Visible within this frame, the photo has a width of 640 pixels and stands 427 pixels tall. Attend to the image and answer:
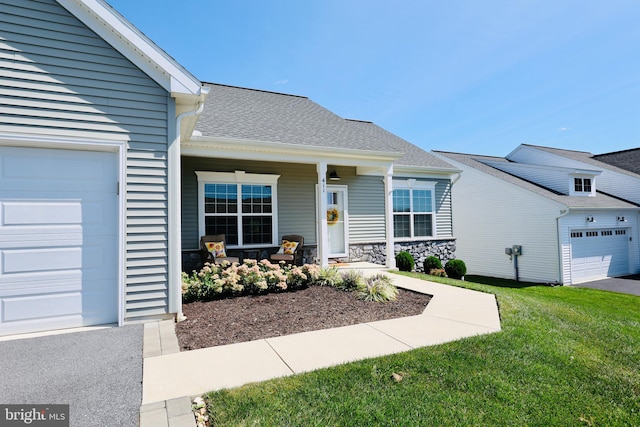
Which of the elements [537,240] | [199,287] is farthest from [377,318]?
[537,240]

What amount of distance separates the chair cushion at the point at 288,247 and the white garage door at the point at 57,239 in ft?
15.3

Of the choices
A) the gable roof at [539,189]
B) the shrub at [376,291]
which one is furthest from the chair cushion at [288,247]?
the gable roof at [539,189]

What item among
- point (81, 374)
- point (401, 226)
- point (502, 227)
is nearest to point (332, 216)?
point (401, 226)

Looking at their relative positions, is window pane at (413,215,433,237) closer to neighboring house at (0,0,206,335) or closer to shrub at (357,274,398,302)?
shrub at (357,274,398,302)

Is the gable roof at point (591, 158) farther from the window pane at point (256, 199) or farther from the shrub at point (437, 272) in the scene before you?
the window pane at point (256, 199)

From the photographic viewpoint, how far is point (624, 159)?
19391 mm

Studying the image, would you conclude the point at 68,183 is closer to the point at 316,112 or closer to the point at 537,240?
the point at 316,112

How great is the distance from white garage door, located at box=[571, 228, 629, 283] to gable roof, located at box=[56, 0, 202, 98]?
16026mm

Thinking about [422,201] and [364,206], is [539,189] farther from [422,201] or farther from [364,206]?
[364,206]

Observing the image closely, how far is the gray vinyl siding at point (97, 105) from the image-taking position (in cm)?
372

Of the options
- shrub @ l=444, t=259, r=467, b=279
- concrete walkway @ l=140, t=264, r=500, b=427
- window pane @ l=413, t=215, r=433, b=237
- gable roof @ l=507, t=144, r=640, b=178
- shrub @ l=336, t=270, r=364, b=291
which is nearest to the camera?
concrete walkway @ l=140, t=264, r=500, b=427

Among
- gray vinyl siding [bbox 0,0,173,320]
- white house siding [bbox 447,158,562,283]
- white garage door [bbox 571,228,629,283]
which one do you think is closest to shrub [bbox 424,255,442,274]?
white house siding [bbox 447,158,562,283]

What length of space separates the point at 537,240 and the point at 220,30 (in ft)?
48.4

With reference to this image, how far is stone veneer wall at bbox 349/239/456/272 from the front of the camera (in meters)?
10.2
